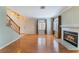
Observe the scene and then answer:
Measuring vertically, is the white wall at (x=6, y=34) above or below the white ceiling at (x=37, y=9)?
below

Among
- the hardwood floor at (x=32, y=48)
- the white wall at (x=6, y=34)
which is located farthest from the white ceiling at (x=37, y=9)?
the hardwood floor at (x=32, y=48)

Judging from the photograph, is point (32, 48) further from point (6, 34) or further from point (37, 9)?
point (6, 34)

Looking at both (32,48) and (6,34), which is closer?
(32,48)

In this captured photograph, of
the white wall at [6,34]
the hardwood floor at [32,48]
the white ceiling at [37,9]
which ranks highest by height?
the white ceiling at [37,9]

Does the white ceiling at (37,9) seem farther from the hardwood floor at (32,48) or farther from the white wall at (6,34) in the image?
the hardwood floor at (32,48)

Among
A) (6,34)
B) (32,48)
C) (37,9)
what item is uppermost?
(37,9)

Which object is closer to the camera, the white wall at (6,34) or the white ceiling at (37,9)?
the white ceiling at (37,9)

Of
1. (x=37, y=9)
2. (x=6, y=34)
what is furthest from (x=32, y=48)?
(x=6, y=34)

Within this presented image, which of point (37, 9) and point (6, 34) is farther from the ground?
point (37, 9)

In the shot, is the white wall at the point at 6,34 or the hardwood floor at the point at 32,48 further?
the white wall at the point at 6,34
